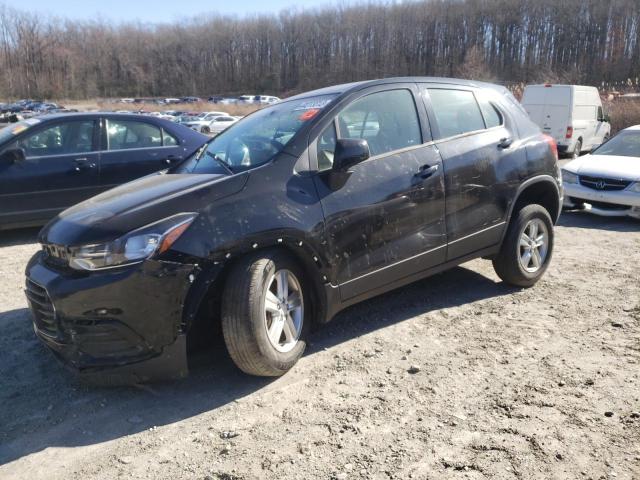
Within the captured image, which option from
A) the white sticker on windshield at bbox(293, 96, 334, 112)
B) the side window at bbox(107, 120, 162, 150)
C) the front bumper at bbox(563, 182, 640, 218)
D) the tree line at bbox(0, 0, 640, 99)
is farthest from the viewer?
the tree line at bbox(0, 0, 640, 99)

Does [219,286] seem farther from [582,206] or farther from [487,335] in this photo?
[582,206]

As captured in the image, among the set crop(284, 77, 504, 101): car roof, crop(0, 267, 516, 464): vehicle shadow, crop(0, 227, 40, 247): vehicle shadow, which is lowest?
crop(0, 267, 516, 464): vehicle shadow

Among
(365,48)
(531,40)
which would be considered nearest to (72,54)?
(365,48)

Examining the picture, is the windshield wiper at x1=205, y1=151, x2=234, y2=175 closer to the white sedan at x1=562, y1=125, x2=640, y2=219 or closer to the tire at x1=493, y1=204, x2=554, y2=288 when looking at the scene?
the tire at x1=493, y1=204, x2=554, y2=288

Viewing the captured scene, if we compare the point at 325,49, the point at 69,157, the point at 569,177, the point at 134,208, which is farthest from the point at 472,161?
the point at 325,49

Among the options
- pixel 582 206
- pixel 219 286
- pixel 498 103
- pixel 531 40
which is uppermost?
pixel 531 40

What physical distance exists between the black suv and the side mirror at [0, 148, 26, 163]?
11.5ft

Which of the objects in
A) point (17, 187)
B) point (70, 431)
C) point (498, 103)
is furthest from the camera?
point (17, 187)

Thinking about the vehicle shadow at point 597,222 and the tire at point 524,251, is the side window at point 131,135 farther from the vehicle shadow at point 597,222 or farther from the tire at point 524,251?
the vehicle shadow at point 597,222

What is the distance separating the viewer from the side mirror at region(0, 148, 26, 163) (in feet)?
21.0

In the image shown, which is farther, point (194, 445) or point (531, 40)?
point (531, 40)

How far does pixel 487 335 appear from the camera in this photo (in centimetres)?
389

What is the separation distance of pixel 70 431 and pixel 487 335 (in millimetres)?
2819

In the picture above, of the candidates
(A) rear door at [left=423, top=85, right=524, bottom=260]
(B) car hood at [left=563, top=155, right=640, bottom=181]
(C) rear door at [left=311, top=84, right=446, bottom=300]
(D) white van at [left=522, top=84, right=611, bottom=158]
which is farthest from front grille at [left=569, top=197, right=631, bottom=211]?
(D) white van at [left=522, top=84, right=611, bottom=158]
